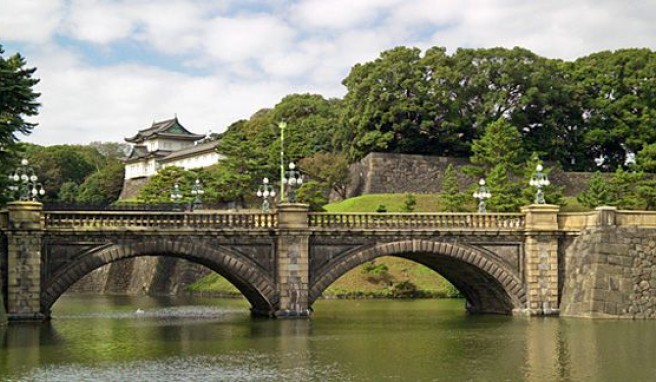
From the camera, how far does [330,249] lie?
46312mm

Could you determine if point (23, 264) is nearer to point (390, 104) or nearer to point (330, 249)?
point (330, 249)

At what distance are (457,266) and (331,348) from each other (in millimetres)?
16695

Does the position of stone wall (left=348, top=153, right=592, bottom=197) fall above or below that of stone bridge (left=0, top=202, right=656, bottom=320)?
above

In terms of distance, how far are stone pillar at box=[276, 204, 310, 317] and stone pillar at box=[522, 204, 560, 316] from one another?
433 inches

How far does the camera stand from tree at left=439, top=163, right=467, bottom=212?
230 feet

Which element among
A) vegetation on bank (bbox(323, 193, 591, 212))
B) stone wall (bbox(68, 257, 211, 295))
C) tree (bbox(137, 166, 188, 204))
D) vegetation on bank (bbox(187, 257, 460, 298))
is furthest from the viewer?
tree (bbox(137, 166, 188, 204))

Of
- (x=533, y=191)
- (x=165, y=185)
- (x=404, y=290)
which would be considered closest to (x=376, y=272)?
(x=404, y=290)

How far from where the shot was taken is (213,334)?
40.7 metres

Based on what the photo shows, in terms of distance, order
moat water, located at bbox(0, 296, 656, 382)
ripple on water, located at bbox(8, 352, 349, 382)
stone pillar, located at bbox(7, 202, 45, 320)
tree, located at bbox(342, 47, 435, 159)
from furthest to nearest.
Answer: tree, located at bbox(342, 47, 435, 159) → stone pillar, located at bbox(7, 202, 45, 320) → moat water, located at bbox(0, 296, 656, 382) → ripple on water, located at bbox(8, 352, 349, 382)

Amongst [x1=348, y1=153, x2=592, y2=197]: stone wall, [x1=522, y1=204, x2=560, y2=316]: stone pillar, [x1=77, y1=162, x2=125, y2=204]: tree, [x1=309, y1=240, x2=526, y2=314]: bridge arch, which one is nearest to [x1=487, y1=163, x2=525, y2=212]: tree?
[x1=348, y1=153, x2=592, y2=197]: stone wall

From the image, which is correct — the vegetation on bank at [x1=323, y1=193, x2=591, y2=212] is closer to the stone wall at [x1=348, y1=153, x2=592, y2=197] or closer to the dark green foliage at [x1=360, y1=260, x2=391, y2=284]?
the stone wall at [x1=348, y1=153, x2=592, y2=197]

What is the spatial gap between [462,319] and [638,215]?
9926mm

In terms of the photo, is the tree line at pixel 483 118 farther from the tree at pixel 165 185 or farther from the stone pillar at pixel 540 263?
the stone pillar at pixel 540 263

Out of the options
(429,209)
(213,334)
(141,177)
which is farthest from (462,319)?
(141,177)
